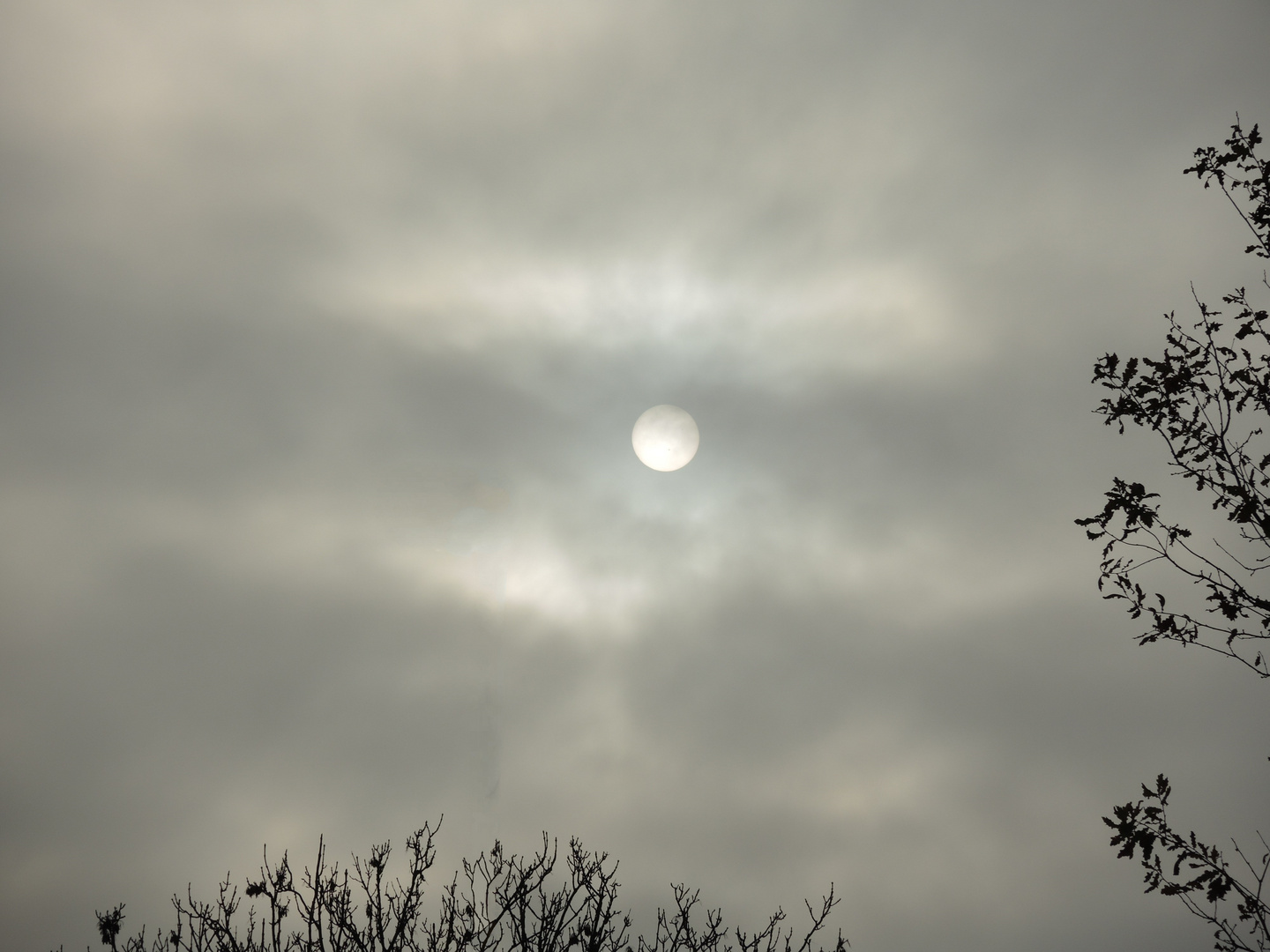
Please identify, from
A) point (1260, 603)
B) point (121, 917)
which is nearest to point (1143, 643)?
point (1260, 603)

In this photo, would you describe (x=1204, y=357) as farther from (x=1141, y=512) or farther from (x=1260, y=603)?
(x=1260, y=603)

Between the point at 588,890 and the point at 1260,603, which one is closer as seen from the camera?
the point at 1260,603

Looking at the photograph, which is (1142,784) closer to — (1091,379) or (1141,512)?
(1141,512)

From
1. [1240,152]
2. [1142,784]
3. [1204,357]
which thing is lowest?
[1142,784]

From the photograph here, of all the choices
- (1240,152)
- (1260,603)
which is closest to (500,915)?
(1260,603)

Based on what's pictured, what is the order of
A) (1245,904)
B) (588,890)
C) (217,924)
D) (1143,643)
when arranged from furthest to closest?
(588,890) → (217,924) → (1143,643) → (1245,904)

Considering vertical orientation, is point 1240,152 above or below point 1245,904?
above

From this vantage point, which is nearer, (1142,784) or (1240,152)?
(1142,784)

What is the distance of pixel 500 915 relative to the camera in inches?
603

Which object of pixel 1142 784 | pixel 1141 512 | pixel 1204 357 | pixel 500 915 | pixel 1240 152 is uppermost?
pixel 1240 152

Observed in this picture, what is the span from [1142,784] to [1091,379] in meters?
4.21

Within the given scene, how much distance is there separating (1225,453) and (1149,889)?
4.51 m

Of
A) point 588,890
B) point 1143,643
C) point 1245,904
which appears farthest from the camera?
point 588,890

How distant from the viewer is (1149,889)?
767cm
